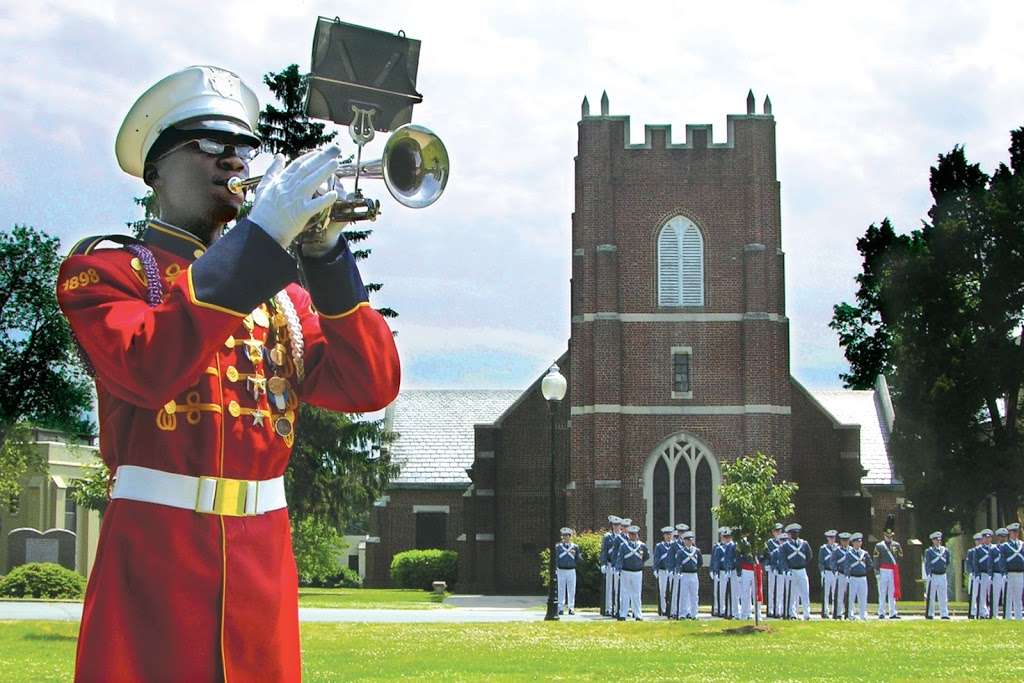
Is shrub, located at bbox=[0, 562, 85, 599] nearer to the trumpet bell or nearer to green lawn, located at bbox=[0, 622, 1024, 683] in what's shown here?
green lawn, located at bbox=[0, 622, 1024, 683]

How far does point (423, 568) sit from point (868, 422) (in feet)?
59.3

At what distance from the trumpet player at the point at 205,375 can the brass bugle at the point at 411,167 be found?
0.14 metres

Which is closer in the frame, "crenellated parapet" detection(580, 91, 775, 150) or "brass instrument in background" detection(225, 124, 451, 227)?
"brass instrument in background" detection(225, 124, 451, 227)

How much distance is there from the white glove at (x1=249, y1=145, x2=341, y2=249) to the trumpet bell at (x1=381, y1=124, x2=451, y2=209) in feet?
0.56

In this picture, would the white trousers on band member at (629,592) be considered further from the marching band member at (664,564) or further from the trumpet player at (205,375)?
the trumpet player at (205,375)

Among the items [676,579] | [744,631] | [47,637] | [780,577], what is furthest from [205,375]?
[780,577]

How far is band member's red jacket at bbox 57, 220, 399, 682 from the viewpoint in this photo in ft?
12.5

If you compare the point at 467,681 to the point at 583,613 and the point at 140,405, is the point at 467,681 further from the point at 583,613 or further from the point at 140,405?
the point at 583,613

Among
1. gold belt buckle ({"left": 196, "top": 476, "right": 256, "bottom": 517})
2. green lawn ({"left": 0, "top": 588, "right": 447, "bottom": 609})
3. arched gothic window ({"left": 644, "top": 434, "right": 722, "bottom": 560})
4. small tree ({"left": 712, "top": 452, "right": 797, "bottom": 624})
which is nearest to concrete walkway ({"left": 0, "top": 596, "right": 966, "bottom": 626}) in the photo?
small tree ({"left": 712, "top": 452, "right": 797, "bottom": 624})

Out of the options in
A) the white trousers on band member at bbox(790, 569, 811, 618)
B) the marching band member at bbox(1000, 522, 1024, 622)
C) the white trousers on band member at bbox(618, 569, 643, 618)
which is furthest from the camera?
the white trousers on band member at bbox(790, 569, 811, 618)

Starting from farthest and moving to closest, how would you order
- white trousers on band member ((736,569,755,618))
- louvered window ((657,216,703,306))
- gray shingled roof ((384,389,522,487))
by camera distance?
gray shingled roof ((384,389,522,487))
louvered window ((657,216,703,306))
white trousers on band member ((736,569,755,618))

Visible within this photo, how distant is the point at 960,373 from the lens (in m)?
44.3

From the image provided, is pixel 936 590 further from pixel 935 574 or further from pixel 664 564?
pixel 664 564

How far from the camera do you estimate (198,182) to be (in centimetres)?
434
